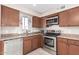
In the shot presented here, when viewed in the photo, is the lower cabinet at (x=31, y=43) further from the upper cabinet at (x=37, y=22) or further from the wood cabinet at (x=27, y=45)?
the upper cabinet at (x=37, y=22)

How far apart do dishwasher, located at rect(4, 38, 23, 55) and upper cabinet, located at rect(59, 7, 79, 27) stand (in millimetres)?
1661

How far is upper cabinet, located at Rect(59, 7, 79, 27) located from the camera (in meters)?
2.97

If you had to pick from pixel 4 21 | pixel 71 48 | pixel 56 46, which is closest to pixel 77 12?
pixel 71 48

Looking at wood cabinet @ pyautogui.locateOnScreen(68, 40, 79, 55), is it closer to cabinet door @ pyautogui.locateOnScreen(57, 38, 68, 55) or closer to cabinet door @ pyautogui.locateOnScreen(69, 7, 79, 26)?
cabinet door @ pyautogui.locateOnScreen(57, 38, 68, 55)

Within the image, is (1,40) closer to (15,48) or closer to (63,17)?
(15,48)

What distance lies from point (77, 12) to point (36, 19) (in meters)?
2.50

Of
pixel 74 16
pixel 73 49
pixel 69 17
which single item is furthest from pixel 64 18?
pixel 73 49

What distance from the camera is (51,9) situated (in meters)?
4.59

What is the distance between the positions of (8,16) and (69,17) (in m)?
1.99

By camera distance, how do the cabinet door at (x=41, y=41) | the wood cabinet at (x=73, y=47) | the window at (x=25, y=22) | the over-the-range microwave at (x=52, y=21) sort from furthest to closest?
the cabinet door at (x=41, y=41)
the window at (x=25, y=22)
the over-the-range microwave at (x=52, y=21)
the wood cabinet at (x=73, y=47)

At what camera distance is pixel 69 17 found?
324cm

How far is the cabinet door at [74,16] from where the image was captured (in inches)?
116

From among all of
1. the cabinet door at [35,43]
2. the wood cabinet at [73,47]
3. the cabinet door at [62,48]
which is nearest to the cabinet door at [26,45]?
the cabinet door at [35,43]

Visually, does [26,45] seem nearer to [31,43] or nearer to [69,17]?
[31,43]
